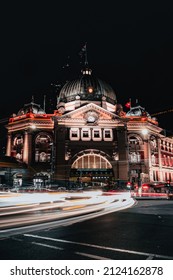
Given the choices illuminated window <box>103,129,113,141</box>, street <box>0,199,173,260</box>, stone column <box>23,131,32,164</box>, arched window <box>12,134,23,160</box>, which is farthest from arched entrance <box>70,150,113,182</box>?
street <box>0,199,173,260</box>

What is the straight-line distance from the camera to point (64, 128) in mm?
59062

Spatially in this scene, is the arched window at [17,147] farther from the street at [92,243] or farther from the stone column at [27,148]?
the street at [92,243]

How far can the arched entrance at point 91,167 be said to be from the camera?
57219mm

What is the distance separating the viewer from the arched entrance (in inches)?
2253

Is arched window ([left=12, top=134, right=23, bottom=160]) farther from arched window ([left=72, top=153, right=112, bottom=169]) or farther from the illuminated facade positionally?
arched window ([left=72, top=153, right=112, bottom=169])

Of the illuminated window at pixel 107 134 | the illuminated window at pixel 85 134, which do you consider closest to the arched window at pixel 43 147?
the illuminated window at pixel 85 134

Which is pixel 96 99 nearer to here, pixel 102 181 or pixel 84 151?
pixel 84 151

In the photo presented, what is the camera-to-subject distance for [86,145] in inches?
2314

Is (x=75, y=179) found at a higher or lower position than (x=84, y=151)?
lower

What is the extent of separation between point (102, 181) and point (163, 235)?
161 feet

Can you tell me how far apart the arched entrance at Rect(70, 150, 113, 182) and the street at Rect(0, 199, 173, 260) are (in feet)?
153

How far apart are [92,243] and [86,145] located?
51238mm

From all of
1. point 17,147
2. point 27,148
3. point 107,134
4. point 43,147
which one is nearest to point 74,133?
point 107,134
